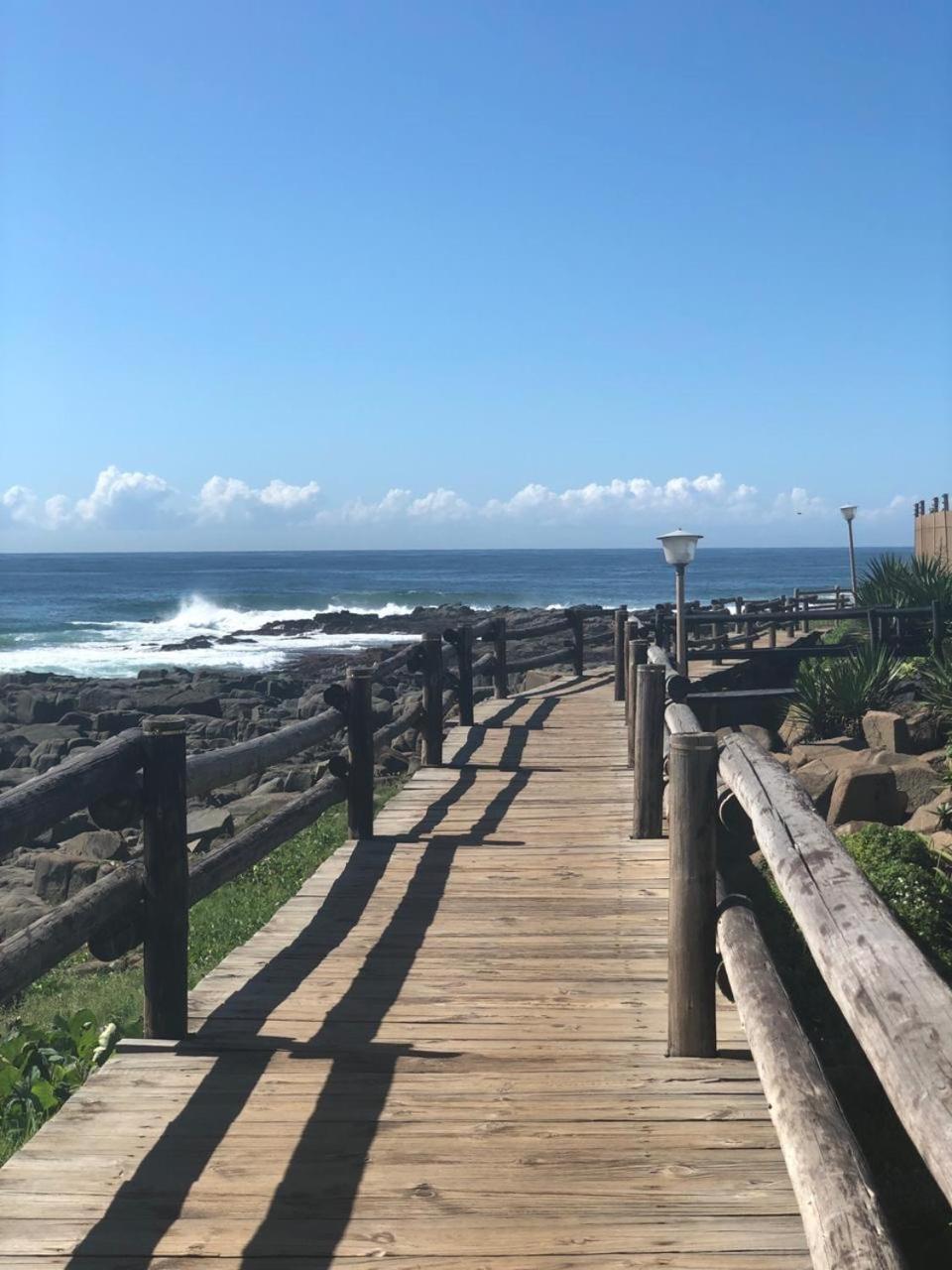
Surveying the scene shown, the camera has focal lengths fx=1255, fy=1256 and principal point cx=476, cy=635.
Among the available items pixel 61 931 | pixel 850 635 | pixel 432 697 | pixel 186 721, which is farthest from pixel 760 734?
pixel 61 931

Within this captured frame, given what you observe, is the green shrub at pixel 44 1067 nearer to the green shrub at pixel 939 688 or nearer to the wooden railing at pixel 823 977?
the wooden railing at pixel 823 977

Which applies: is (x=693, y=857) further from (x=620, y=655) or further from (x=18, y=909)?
(x=620, y=655)

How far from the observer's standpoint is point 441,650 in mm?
10898

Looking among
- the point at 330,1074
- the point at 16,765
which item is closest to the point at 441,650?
the point at 330,1074

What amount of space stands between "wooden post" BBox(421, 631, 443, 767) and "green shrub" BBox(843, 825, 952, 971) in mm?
4217

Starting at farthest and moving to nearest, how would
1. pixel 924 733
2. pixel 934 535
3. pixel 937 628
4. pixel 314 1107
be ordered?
pixel 934 535 < pixel 937 628 < pixel 924 733 < pixel 314 1107

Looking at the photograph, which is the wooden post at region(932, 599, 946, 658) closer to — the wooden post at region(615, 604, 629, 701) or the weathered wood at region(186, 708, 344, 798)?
the wooden post at region(615, 604, 629, 701)

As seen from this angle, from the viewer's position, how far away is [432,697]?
10656 millimetres

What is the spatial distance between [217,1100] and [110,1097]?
334 millimetres

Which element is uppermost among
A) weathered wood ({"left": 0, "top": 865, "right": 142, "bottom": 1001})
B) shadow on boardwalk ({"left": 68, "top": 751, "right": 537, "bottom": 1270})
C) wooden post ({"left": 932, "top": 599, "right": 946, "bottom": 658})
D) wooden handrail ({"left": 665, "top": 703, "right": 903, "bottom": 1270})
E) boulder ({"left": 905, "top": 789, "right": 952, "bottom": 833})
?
wooden post ({"left": 932, "top": 599, "right": 946, "bottom": 658})

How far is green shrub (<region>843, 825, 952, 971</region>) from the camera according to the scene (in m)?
6.26

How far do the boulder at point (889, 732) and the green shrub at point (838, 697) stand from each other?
108cm

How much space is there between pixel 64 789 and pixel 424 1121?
1443mm

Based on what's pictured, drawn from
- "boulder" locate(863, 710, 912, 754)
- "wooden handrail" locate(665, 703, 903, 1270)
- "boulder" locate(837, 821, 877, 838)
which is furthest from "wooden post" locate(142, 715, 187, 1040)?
"boulder" locate(863, 710, 912, 754)
